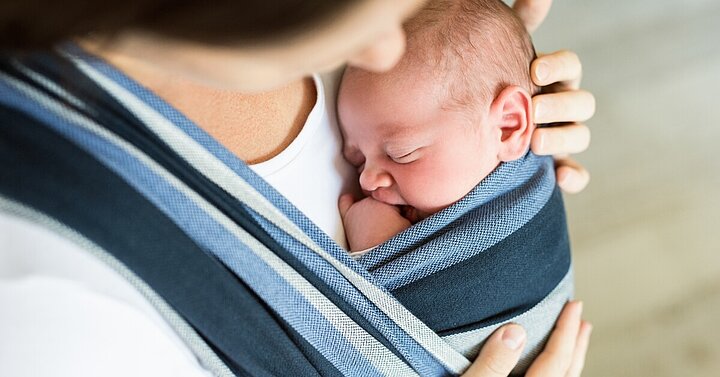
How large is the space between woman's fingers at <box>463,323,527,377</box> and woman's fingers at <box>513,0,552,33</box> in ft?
1.67

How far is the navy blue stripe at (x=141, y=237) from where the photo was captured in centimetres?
58

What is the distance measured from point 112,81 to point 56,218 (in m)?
0.14

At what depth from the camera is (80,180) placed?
0.59 metres

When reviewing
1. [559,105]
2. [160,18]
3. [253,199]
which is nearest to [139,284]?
[253,199]

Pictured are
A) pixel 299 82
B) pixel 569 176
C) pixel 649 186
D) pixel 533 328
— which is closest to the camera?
pixel 299 82

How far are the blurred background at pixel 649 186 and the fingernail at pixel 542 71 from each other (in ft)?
3.06

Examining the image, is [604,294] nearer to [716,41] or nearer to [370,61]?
[716,41]

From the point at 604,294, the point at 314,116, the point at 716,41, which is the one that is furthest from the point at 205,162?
the point at 716,41

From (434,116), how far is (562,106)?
0.22m

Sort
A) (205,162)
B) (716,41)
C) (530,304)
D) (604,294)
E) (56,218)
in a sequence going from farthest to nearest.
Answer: (716,41) < (604,294) < (530,304) < (205,162) < (56,218)

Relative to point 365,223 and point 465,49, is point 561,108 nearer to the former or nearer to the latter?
point 465,49

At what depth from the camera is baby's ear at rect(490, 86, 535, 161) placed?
1.00 meters

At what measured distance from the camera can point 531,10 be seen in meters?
1.17

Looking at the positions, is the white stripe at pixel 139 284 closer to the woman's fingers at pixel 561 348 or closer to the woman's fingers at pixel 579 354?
the woman's fingers at pixel 561 348
